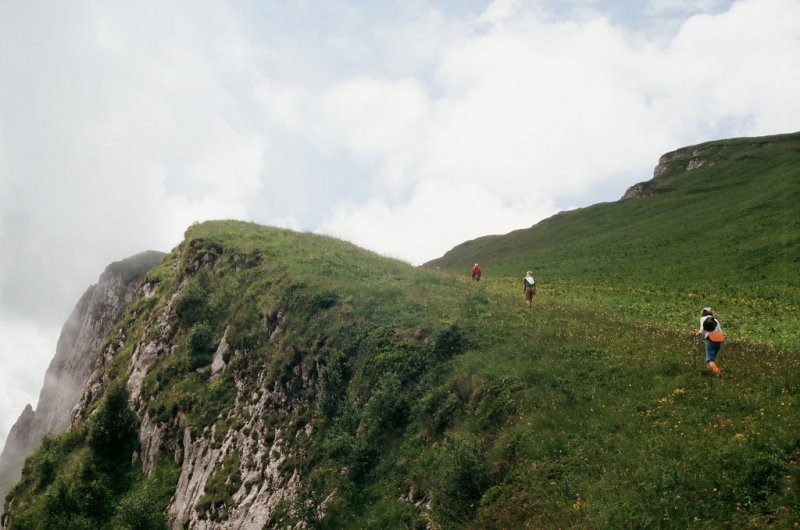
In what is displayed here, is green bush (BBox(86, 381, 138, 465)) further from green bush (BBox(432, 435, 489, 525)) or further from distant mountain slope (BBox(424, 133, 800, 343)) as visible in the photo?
distant mountain slope (BBox(424, 133, 800, 343))

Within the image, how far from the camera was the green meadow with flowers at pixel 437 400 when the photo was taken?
14.1 m

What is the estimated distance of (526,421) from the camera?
58.8 ft

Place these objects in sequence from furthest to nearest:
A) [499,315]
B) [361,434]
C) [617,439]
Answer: [499,315] < [361,434] < [617,439]

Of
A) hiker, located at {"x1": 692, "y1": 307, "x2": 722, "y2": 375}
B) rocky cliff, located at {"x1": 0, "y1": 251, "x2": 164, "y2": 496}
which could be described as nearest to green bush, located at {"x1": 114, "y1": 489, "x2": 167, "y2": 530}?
hiker, located at {"x1": 692, "y1": 307, "x2": 722, "y2": 375}

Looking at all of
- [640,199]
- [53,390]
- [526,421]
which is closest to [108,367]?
[526,421]

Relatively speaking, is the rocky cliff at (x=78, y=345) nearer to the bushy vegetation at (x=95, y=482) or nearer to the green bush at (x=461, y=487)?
the bushy vegetation at (x=95, y=482)

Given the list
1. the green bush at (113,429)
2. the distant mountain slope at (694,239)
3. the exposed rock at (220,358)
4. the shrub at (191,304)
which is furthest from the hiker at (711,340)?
the green bush at (113,429)

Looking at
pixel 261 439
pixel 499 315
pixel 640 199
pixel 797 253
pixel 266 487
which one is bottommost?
pixel 266 487

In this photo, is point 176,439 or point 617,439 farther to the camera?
point 176,439

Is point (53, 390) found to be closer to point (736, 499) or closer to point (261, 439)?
point (261, 439)

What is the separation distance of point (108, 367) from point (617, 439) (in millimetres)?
44805

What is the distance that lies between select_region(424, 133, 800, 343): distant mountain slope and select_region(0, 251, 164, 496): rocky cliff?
63234 mm

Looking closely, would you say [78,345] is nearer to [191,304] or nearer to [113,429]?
[191,304]

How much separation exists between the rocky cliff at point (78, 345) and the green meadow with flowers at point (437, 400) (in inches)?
1761
